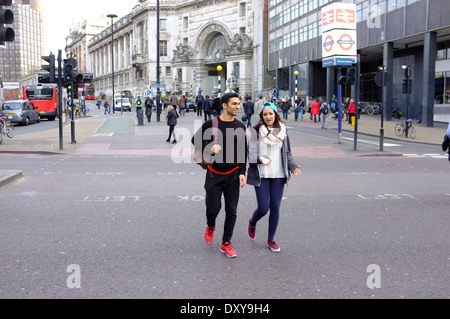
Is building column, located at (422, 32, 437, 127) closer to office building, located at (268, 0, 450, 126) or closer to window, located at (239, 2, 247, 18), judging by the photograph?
office building, located at (268, 0, 450, 126)

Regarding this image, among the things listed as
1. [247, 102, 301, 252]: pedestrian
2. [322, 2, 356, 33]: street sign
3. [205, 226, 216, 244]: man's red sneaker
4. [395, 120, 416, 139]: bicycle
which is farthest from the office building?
[205, 226, 216, 244]: man's red sneaker

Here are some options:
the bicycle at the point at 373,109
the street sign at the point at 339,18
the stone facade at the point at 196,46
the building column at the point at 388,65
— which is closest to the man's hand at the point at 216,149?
the street sign at the point at 339,18

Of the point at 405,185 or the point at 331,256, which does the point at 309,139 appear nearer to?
the point at 405,185

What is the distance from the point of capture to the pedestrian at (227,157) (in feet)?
17.5

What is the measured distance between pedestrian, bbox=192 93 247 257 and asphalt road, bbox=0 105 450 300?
54cm

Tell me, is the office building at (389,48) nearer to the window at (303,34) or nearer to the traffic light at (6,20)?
the window at (303,34)

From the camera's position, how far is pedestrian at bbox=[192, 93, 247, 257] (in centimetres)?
534

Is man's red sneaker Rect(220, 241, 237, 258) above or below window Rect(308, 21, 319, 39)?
below

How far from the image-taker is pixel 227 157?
17.7 ft

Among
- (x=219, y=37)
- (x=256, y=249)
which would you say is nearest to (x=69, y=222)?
(x=256, y=249)

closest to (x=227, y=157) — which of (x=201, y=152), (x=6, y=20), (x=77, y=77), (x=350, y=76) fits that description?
(x=201, y=152)
